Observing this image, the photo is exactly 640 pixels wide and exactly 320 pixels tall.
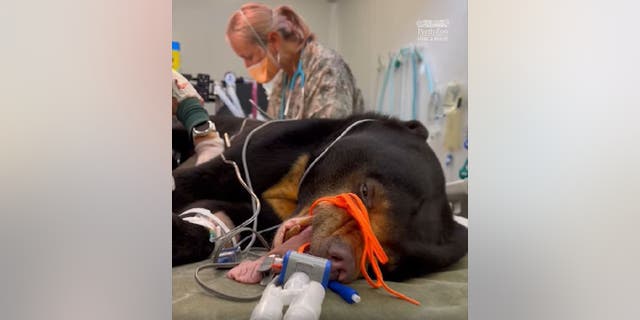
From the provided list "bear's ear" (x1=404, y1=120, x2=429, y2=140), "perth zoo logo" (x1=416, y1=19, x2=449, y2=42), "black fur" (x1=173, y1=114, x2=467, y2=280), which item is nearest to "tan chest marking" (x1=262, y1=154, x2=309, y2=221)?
"black fur" (x1=173, y1=114, x2=467, y2=280)

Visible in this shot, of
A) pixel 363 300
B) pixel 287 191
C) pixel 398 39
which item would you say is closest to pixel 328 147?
pixel 287 191

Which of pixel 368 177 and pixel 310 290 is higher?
pixel 368 177

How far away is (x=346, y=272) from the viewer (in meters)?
0.57

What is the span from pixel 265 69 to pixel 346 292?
561mm

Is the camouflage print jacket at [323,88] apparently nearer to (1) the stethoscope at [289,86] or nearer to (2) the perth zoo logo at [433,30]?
(1) the stethoscope at [289,86]

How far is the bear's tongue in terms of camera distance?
0.56 m

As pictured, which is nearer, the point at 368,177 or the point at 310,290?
the point at 310,290

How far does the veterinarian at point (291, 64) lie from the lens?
849 mm

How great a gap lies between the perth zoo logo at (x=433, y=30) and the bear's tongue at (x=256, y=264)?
1.13ft

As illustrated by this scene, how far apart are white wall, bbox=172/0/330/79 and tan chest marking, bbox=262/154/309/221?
25 cm

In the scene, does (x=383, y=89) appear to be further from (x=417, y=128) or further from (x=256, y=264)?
(x=256, y=264)
